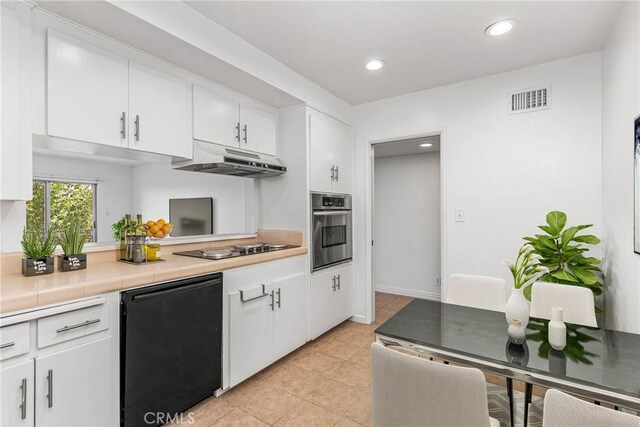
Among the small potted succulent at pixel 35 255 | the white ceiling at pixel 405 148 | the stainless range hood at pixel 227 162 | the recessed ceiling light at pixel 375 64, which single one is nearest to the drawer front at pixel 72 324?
the small potted succulent at pixel 35 255

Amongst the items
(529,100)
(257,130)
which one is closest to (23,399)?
(257,130)

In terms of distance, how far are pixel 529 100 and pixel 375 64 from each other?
139 cm

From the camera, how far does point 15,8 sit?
1.51 m

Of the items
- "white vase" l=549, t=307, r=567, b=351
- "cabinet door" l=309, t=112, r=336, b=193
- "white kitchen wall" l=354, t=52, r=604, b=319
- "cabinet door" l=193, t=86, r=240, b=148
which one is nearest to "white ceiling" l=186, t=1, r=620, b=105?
"white kitchen wall" l=354, t=52, r=604, b=319

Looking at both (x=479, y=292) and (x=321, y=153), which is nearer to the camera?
(x=479, y=292)

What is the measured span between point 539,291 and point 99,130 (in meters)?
2.81

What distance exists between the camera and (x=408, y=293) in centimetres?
473

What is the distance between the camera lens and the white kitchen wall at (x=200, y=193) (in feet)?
7.66

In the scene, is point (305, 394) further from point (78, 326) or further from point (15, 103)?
point (15, 103)

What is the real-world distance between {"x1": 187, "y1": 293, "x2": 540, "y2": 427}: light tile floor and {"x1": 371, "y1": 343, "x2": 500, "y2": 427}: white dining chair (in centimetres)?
100

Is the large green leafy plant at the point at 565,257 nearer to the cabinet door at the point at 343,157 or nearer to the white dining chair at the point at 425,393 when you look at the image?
the white dining chair at the point at 425,393

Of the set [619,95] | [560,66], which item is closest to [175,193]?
[619,95]

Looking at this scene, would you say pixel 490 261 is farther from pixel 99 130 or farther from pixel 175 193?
pixel 99 130

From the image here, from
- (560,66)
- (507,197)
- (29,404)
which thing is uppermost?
(560,66)
